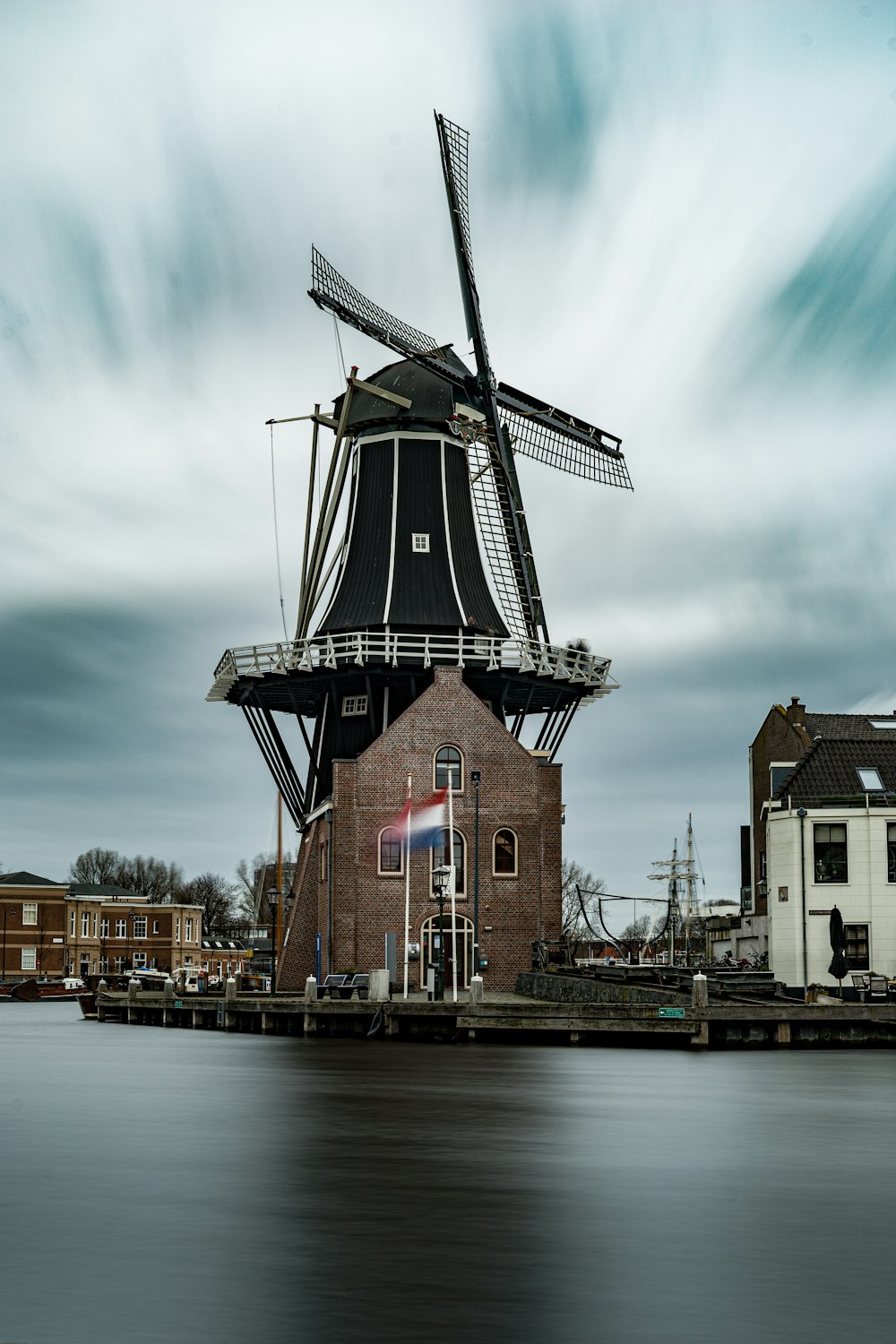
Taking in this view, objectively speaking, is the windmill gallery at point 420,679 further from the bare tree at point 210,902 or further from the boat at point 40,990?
the bare tree at point 210,902

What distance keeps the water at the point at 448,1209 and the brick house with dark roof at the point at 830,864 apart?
1770cm

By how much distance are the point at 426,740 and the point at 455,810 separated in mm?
2648

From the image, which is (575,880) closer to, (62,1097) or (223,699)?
(223,699)

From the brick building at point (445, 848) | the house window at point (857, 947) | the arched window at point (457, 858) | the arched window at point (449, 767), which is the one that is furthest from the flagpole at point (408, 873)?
the house window at point (857, 947)

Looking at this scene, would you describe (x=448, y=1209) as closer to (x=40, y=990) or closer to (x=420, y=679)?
(x=420, y=679)

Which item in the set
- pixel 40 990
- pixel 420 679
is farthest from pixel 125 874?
pixel 420 679

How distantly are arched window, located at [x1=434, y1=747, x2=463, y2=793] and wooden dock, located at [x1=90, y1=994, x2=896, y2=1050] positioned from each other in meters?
11.5

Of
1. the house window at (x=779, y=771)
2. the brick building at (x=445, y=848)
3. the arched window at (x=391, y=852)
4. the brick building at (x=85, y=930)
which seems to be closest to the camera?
the brick building at (x=445, y=848)

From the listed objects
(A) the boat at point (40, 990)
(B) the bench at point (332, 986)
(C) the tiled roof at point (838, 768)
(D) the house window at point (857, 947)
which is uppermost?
(C) the tiled roof at point (838, 768)

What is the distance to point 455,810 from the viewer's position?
189ft

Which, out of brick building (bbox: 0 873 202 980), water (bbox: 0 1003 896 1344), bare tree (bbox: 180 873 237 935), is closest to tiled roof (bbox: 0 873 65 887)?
brick building (bbox: 0 873 202 980)

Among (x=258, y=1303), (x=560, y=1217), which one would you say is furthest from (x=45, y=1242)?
(x=560, y=1217)

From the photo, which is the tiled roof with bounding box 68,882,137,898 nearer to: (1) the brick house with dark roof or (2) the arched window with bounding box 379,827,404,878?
(2) the arched window with bounding box 379,827,404,878

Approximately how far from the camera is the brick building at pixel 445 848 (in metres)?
56.4
